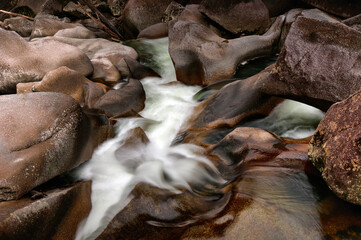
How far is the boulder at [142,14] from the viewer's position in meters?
10.4

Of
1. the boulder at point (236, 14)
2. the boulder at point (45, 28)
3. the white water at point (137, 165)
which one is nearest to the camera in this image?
the white water at point (137, 165)

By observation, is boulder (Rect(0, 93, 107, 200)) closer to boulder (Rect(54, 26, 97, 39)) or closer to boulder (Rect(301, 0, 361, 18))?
boulder (Rect(54, 26, 97, 39))

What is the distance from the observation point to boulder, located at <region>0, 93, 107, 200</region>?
294 centimetres

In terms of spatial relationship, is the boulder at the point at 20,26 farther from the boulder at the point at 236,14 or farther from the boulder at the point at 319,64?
the boulder at the point at 319,64

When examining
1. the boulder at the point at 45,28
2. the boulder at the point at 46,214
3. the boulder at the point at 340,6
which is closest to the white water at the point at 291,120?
the boulder at the point at 46,214

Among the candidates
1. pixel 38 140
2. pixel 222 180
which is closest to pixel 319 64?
pixel 222 180

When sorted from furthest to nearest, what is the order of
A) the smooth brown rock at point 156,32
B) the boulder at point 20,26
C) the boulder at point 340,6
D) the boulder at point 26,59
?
1. the boulder at point 20,26
2. the smooth brown rock at point 156,32
3. the boulder at point 340,6
4. the boulder at point 26,59

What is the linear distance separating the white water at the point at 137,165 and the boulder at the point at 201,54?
3.53 feet

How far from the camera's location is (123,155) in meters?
3.85

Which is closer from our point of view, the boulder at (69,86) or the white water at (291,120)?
the white water at (291,120)

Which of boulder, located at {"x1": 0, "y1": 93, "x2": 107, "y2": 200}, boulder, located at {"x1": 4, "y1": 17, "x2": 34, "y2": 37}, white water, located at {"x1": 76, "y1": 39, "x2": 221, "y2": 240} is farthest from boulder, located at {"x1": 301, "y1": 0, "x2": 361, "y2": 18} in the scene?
boulder, located at {"x1": 4, "y1": 17, "x2": 34, "y2": 37}

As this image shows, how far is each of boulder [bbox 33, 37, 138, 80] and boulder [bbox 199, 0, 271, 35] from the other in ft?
8.44

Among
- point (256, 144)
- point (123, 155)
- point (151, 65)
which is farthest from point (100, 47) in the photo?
point (256, 144)

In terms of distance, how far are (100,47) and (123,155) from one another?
190 inches
